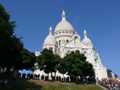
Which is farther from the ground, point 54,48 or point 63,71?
point 54,48

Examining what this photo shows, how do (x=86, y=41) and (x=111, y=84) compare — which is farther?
(x=86, y=41)

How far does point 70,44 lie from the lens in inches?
5039

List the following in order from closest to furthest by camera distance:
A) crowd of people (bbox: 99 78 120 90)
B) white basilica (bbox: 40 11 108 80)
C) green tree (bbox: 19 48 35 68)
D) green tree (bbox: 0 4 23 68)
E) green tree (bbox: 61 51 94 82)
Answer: green tree (bbox: 0 4 23 68) → crowd of people (bbox: 99 78 120 90) → green tree (bbox: 19 48 35 68) → green tree (bbox: 61 51 94 82) → white basilica (bbox: 40 11 108 80)

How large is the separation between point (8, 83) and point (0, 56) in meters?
4.40

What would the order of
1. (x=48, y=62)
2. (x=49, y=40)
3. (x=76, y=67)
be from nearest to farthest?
(x=48, y=62) < (x=76, y=67) < (x=49, y=40)

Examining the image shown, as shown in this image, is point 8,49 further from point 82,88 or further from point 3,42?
point 82,88

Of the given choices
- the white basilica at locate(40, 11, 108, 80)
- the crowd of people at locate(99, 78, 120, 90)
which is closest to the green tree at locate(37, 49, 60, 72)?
the crowd of people at locate(99, 78, 120, 90)

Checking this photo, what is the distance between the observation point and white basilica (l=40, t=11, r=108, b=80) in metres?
126

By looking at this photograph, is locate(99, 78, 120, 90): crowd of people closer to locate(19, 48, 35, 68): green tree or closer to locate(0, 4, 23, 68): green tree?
locate(19, 48, 35, 68): green tree

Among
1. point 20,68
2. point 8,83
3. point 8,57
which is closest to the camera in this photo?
point 8,83

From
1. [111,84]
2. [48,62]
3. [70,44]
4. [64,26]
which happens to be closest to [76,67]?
[48,62]

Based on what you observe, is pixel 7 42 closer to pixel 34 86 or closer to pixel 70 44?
pixel 34 86

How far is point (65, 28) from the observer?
438 ft

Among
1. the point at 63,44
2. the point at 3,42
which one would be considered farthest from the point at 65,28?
the point at 3,42
